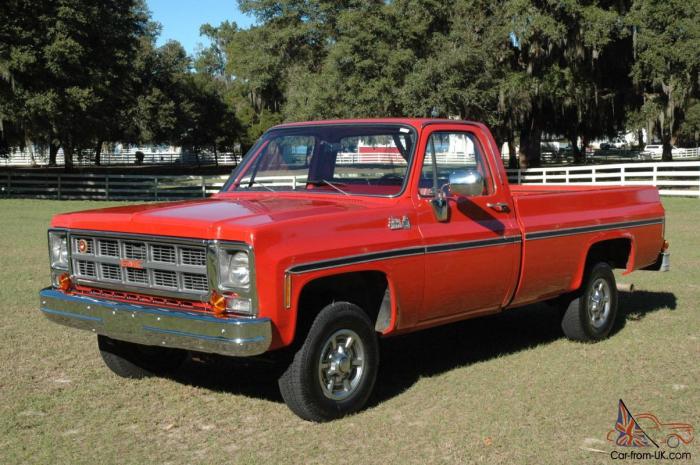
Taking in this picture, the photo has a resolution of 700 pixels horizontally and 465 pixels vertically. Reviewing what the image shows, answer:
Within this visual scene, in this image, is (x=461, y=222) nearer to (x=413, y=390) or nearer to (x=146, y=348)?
(x=413, y=390)

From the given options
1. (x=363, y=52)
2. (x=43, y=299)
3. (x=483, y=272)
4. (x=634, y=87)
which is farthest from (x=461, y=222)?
(x=634, y=87)

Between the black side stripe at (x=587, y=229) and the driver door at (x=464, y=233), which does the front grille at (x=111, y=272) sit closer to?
the driver door at (x=464, y=233)

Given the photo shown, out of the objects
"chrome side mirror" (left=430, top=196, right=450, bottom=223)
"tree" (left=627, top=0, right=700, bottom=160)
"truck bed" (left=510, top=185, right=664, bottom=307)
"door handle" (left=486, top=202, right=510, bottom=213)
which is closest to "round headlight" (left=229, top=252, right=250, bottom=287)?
"chrome side mirror" (left=430, top=196, right=450, bottom=223)

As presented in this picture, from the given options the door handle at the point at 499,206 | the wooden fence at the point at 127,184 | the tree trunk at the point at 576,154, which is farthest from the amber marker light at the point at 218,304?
the tree trunk at the point at 576,154

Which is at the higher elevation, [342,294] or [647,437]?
[342,294]

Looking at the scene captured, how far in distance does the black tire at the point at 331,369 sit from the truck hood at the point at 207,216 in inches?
26.8

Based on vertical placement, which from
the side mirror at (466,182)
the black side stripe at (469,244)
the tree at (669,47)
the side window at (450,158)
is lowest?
the black side stripe at (469,244)

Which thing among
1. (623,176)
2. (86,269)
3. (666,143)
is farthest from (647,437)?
(666,143)

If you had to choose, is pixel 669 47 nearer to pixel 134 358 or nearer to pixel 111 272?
pixel 134 358

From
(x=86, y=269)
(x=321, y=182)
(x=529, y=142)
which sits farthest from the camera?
(x=529, y=142)

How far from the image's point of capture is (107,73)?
30.7m

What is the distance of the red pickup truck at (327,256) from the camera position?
523 cm

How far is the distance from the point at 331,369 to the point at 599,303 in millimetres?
3467

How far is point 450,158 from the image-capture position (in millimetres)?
6723
